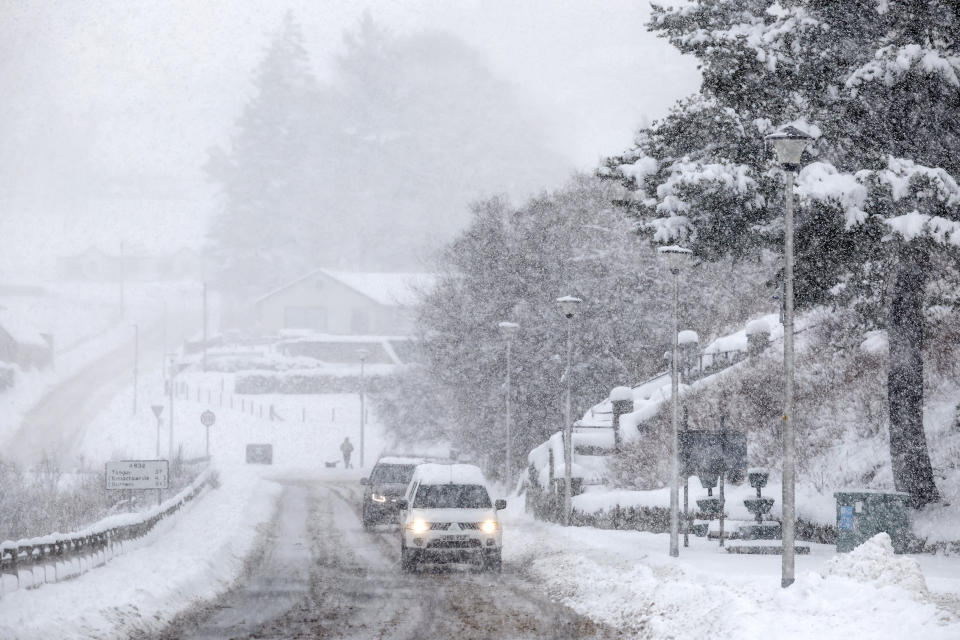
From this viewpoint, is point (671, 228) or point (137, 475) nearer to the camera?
point (671, 228)

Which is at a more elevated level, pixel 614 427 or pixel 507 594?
pixel 614 427

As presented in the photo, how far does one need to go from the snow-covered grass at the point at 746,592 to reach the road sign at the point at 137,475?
7.37 meters

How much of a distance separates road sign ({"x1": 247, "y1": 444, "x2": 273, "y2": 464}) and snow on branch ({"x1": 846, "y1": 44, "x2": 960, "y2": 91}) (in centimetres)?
4809

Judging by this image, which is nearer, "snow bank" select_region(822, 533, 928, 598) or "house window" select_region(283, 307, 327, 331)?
"snow bank" select_region(822, 533, 928, 598)

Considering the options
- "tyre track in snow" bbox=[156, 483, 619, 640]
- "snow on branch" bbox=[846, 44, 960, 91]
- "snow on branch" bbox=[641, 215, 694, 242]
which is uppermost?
"snow on branch" bbox=[846, 44, 960, 91]

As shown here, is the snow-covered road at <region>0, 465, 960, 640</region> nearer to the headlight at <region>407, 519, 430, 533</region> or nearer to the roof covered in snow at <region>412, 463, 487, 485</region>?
the headlight at <region>407, 519, 430, 533</region>

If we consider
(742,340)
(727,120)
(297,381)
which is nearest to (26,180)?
(297,381)

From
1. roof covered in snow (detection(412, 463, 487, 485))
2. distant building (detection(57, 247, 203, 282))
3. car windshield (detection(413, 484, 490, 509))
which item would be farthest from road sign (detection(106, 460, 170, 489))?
distant building (detection(57, 247, 203, 282))

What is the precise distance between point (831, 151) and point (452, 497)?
897 centimetres

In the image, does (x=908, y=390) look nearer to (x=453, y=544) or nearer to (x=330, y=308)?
(x=453, y=544)

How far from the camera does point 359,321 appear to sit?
93438 millimetres

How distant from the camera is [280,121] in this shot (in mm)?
119062

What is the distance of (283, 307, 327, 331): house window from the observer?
3684 inches

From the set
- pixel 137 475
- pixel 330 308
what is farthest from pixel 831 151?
pixel 330 308
